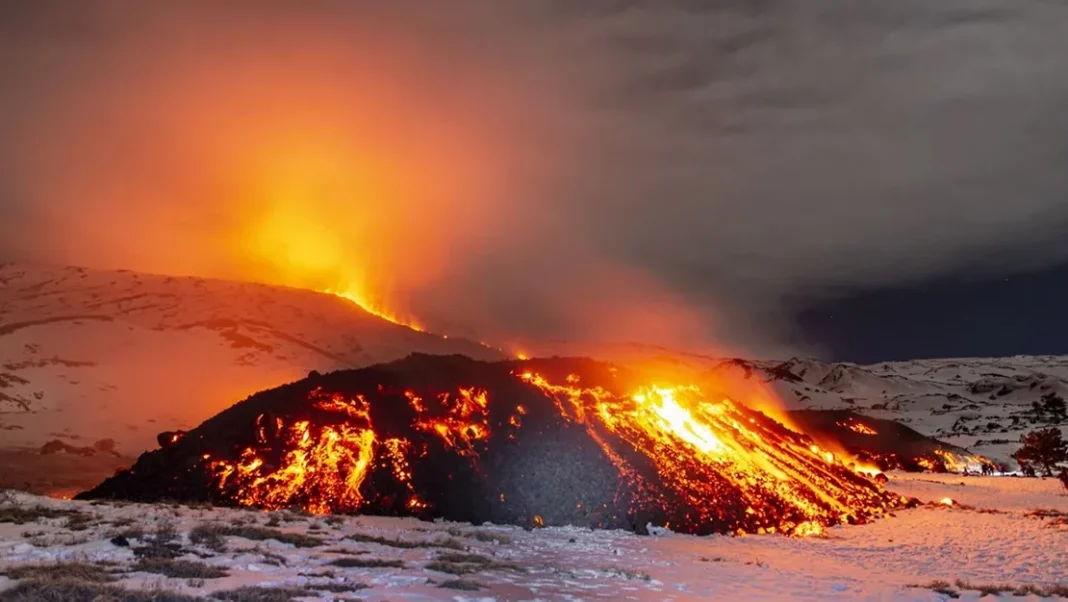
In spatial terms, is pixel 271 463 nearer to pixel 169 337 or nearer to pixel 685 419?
pixel 685 419

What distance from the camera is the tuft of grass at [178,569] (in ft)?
45.9

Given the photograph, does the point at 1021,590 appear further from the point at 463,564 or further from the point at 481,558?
the point at 463,564

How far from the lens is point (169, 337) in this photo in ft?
356

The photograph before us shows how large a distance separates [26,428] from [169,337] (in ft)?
134

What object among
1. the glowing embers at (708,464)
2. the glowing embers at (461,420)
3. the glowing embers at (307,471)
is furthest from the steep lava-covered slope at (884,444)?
the glowing embers at (307,471)

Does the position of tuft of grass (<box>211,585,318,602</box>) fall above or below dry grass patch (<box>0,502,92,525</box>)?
below

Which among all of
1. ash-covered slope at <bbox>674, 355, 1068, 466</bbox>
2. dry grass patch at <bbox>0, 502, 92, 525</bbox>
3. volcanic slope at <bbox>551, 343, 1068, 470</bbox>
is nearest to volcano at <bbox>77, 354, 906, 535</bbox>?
dry grass patch at <bbox>0, 502, 92, 525</bbox>

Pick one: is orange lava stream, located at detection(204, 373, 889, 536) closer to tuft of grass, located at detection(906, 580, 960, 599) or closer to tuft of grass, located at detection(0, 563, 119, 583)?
tuft of grass, located at detection(906, 580, 960, 599)

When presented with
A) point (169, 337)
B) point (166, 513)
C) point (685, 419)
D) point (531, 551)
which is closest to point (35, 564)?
point (166, 513)

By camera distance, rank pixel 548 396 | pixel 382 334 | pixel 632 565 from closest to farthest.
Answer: pixel 632 565 < pixel 548 396 < pixel 382 334

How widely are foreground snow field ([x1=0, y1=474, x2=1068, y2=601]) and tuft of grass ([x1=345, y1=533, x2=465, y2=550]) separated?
9 cm

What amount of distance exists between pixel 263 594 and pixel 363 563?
4957mm

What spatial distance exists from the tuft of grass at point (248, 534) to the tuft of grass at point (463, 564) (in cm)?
421

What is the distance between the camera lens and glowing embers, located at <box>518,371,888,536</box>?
107 ft
